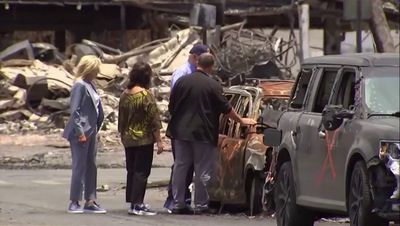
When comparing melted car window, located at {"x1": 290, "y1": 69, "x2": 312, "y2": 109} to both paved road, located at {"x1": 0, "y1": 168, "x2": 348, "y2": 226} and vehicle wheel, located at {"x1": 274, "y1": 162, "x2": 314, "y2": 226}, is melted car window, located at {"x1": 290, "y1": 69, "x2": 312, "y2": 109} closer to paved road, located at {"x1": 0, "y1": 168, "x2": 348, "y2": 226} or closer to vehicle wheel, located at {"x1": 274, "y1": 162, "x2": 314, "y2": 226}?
vehicle wheel, located at {"x1": 274, "y1": 162, "x2": 314, "y2": 226}

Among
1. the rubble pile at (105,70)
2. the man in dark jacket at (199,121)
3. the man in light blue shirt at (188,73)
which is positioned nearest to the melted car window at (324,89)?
the man in dark jacket at (199,121)

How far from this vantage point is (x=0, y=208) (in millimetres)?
14359

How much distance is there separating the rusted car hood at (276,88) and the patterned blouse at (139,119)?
156 cm

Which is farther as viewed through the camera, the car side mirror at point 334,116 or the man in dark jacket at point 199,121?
the man in dark jacket at point 199,121

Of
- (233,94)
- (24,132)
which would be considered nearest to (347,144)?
(233,94)

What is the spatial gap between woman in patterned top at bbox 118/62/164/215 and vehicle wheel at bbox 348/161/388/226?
3.84 meters

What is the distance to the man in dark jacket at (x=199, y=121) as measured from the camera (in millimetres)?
13766

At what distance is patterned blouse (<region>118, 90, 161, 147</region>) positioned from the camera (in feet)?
45.2

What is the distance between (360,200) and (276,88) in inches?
189

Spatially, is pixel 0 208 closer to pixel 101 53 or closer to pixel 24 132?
pixel 24 132

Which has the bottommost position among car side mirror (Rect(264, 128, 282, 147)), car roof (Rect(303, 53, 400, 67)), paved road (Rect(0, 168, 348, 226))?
paved road (Rect(0, 168, 348, 226))

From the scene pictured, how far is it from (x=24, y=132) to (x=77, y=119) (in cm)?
1202

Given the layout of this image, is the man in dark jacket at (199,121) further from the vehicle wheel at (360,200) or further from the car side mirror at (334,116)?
the vehicle wheel at (360,200)

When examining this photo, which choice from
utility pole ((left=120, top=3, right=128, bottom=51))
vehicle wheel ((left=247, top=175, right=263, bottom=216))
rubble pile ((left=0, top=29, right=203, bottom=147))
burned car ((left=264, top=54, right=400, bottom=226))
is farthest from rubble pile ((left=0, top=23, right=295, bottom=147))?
burned car ((left=264, top=54, right=400, bottom=226))
